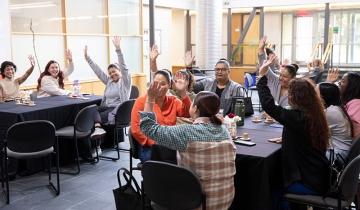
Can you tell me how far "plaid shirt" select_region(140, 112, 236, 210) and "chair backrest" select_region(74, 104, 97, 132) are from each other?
222cm

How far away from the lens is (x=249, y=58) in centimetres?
1339

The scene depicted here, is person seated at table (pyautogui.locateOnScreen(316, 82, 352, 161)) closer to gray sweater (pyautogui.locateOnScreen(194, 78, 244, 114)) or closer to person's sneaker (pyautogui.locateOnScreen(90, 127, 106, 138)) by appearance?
gray sweater (pyautogui.locateOnScreen(194, 78, 244, 114))

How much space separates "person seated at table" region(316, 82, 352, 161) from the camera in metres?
2.94

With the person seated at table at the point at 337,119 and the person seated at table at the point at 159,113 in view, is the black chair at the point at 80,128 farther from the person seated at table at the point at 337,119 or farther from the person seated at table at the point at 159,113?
the person seated at table at the point at 337,119

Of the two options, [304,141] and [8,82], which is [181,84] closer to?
[304,141]

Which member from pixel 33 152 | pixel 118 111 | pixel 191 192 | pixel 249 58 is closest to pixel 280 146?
pixel 191 192

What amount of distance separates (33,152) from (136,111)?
3.80 feet

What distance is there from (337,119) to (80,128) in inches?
105

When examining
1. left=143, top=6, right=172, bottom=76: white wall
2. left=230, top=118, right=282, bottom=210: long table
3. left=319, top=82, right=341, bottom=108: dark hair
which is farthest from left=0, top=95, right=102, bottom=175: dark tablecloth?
left=143, top=6, right=172, bottom=76: white wall

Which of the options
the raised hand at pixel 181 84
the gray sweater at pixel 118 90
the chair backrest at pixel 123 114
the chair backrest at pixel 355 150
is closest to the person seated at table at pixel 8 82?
the gray sweater at pixel 118 90

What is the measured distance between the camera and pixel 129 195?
8.52 ft

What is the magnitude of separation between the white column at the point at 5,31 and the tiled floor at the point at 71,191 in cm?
253

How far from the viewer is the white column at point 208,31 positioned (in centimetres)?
980

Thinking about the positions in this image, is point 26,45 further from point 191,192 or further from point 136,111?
point 191,192
